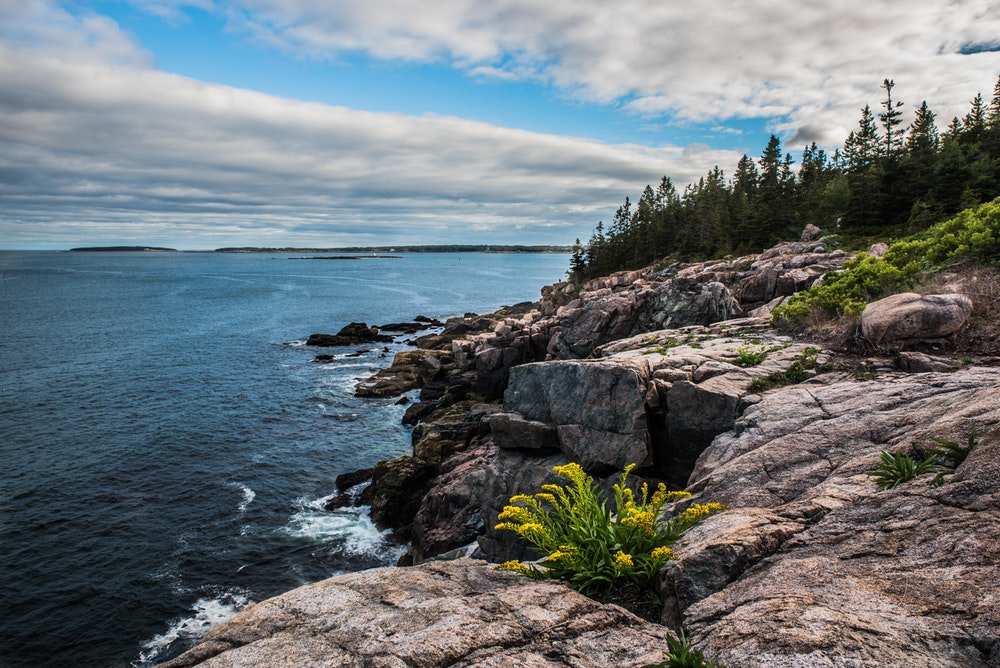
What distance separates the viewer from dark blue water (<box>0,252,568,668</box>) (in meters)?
20.0

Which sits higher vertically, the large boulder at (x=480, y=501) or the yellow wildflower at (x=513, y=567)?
the yellow wildflower at (x=513, y=567)

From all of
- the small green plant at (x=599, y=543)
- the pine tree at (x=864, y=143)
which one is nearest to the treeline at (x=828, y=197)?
the pine tree at (x=864, y=143)

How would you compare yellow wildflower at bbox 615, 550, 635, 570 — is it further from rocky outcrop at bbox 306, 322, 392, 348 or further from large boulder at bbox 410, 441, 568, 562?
rocky outcrop at bbox 306, 322, 392, 348

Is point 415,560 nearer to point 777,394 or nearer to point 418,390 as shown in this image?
point 777,394

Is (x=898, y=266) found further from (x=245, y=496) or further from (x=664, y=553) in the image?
(x=245, y=496)

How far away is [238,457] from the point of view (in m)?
32.9

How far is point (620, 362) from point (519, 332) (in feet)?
88.4

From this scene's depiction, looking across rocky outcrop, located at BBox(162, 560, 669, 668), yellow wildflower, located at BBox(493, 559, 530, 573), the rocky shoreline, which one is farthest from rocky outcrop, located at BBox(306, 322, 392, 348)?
rocky outcrop, located at BBox(162, 560, 669, 668)

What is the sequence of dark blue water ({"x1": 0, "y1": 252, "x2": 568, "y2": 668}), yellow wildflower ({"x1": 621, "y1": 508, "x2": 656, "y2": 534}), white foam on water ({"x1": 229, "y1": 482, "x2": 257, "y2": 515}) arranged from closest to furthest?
yellow wildflower ({"x1": 621, "y1": 508, "x2": 656, "y2": 534}) → dark blue water ({"x1": 0, "y1": 252, "x2": 568, "y2": 668}) → white foam on water ({"x1": 229, "y1": 482, "x2": 257, "y2": 515})

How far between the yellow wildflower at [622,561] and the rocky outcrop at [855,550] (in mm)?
545

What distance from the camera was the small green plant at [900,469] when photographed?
21.7 feet

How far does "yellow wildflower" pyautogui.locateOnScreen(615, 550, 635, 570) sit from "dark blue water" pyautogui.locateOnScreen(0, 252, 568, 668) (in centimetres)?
1931

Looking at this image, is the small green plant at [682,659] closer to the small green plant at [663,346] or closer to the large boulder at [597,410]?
the large boulder at [597,410]

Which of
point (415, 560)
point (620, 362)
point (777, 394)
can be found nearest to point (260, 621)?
point (777, 394)
